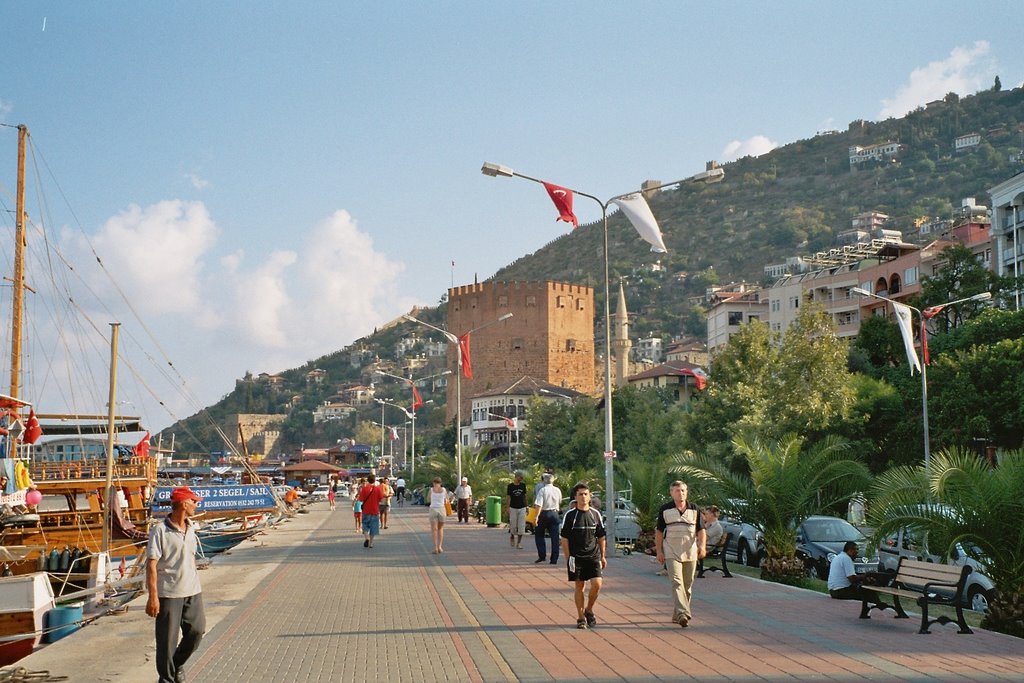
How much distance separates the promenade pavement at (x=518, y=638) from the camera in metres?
9.15

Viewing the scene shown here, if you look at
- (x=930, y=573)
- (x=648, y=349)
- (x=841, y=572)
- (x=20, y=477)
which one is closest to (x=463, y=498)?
(x=20, y=477)

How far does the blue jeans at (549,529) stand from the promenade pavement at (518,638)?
5.79ft

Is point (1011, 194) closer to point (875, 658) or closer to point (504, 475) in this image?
point (504, 475)

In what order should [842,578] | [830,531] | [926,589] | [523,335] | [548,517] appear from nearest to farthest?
[926,589] < [842,578] < [548,517] < [830,531] < [523,335]

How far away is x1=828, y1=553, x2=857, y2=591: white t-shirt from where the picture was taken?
43.8ft

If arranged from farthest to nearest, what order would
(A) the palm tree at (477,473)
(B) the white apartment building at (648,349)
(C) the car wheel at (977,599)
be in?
(B) the white apartment building at (648,349) < (A) the palm tree at (477,473) < (C) the car wheel at (977,599)

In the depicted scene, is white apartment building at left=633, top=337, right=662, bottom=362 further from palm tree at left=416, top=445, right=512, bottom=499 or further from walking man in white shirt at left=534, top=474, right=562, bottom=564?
walking man in white shirt at left=534, top=474, right=562, bottom=564

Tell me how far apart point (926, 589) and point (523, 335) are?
120m

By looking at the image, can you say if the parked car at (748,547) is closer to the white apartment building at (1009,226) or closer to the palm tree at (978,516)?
the palm tree at (978,516)

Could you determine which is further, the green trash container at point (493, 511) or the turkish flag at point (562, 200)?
the green trash container at point (493, 511)

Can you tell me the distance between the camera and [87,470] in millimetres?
A: 35781

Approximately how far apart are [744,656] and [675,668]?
36.6 inches

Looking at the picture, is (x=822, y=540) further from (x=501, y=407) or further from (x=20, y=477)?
(x=501, y=407)

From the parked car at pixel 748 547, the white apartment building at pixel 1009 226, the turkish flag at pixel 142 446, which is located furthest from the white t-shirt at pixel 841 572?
the white apartment building at pixel 1009 226
